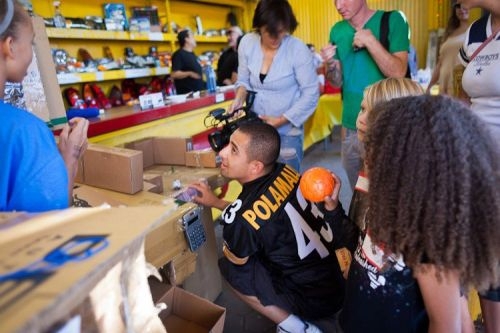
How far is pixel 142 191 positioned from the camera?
1491mm

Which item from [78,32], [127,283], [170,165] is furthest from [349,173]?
[78,32]

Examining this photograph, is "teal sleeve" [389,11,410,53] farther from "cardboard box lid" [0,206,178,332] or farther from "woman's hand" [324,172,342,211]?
"cardboard box lid" [0,206,178,332]

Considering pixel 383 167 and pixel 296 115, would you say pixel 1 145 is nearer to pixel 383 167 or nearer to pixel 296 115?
pixel 383 167

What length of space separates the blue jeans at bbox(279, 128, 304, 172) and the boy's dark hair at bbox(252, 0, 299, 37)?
0.52 m

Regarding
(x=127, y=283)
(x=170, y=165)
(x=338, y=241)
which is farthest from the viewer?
(x=170, y=165)

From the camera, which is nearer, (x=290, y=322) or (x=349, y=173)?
(x=290, y=322)

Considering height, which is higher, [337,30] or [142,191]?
[337,30]

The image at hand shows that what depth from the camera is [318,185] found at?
4.14 ft

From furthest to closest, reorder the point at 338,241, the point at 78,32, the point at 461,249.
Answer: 1. the point at 78,32
2. the point at 338,241
3. the point at 461,249

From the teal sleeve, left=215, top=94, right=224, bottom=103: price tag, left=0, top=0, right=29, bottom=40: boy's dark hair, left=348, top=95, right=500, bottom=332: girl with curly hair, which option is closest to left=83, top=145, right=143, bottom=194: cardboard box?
left=0, top=0, right=29, bottom=40: boy's dark hair

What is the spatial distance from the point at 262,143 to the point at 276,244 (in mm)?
424

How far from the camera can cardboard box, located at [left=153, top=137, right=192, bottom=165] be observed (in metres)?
2.02

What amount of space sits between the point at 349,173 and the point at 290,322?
80cm

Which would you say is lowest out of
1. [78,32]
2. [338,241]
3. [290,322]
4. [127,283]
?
[290,322]
